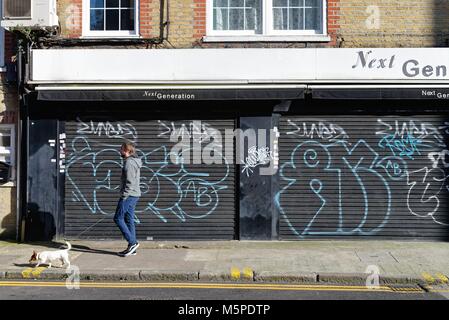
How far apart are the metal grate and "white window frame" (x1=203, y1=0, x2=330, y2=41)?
334 centimetres

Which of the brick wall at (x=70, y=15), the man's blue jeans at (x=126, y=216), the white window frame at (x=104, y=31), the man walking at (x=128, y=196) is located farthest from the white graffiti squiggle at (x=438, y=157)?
the brick wall at (x=70, y=15)

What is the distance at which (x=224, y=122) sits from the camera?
1115 centimetres

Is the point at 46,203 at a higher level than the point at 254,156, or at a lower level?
lower

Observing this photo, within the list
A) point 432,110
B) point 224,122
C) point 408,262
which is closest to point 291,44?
point 224,122

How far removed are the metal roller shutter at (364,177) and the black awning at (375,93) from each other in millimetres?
597

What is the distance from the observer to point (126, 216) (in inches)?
379

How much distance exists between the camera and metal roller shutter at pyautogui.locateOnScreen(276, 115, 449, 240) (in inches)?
433

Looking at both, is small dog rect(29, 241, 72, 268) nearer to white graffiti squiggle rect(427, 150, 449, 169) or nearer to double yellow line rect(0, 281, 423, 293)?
double yellow line rect(0, 281, 423, 293)

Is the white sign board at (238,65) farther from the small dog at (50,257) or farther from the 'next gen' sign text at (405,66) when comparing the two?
the small dog at (50,257)

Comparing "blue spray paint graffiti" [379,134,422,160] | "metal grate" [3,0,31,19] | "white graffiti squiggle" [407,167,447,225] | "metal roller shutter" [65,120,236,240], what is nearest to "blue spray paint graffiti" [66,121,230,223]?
"metal roller shutter" [65,120,236,240]

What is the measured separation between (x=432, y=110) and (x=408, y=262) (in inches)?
130

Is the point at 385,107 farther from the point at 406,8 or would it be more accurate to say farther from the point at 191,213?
the point at 191,213

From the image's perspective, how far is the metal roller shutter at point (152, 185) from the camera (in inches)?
438

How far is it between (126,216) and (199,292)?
2.59m
